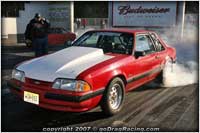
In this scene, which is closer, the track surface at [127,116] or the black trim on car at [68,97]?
the black trim on car at [68,97]

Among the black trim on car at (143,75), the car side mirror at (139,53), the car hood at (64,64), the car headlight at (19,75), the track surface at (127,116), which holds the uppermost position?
the car side mirror at (139,53)

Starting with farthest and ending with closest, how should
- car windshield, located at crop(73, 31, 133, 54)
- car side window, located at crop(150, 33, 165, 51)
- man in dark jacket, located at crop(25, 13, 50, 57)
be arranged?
man in dark jacket, located at crop(25, 13, 50, 57) < car side window, located at crop(150, 33, 165, 51) < car windshield, located at crop(73, 31, 133, 54)

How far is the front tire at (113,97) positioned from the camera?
4553 millimetres

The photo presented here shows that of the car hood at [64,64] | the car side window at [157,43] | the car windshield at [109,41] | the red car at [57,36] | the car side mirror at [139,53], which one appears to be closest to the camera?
the car hood at [64,64]

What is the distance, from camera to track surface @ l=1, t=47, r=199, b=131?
173 inches

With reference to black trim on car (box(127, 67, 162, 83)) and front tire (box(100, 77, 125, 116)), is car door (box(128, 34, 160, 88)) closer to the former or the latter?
black trim on car (box(127, 67, 162, 83))

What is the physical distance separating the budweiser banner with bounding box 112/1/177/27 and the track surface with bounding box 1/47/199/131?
13.0 meters

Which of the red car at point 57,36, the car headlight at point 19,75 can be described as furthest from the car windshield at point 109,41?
the red car at point 57,36

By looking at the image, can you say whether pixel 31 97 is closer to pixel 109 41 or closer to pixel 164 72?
pixel 109 41

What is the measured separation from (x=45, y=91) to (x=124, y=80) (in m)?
1.44

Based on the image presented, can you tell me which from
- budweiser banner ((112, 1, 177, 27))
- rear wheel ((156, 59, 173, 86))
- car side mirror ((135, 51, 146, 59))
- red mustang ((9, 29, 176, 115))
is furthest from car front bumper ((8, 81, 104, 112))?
budweiser banner ((112, 1, 177, 27))

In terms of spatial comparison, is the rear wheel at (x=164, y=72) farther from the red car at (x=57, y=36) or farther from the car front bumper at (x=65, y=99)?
the red car at (x=57, y=36)

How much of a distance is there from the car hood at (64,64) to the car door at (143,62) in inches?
24.0

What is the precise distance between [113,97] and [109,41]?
125cm
